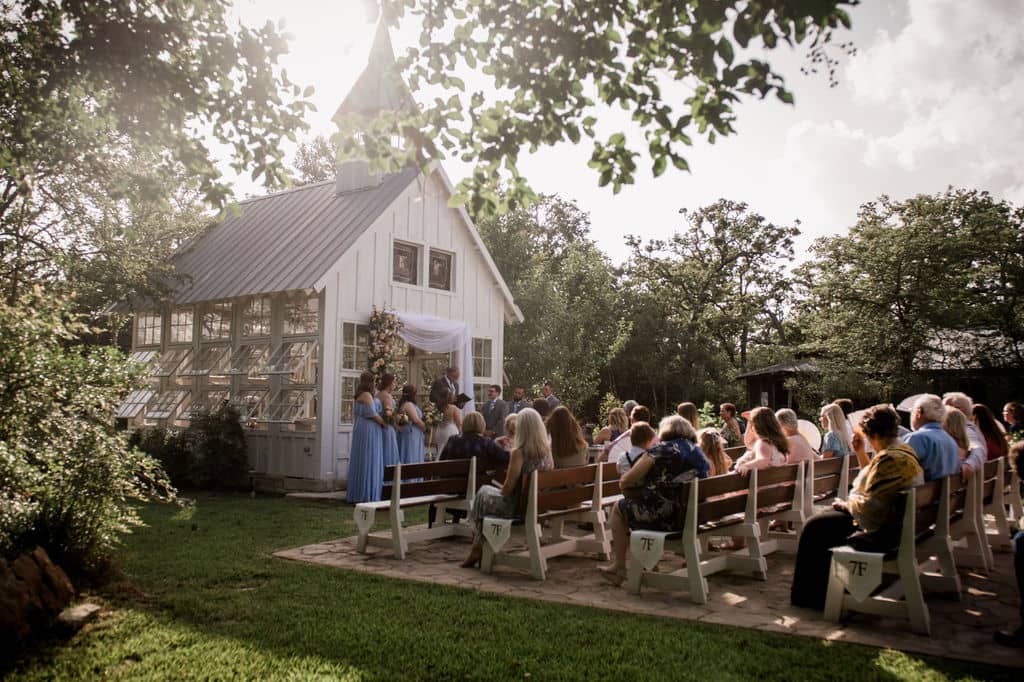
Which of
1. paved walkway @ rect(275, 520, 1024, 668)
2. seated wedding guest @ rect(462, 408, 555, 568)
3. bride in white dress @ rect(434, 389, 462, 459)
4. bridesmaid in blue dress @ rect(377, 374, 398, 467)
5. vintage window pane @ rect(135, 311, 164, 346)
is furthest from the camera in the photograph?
vintage window pane @ rect(135, 311, 164, 346)

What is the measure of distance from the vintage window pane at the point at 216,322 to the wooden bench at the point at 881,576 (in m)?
13.4

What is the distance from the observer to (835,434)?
9344 mm

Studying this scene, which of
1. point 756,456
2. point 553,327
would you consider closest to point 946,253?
point 553,327

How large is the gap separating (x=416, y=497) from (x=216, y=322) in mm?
9705

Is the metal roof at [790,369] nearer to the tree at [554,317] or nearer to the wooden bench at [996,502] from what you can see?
the tree at [554,317]

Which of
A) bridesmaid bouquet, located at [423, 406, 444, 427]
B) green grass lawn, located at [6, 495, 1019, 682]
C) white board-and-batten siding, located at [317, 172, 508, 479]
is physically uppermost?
white board-and-batten siding, located at [317, 172, 508, 479]

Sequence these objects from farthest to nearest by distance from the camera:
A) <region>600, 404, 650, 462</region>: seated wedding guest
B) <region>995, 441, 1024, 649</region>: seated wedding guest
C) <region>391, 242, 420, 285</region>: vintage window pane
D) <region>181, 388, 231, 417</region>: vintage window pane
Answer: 1. <region>391, 242, 420, 285</region>: vintage window pane
2. <region>181, 388, 231, 417</region>: vintage window pane
3. <region>600, 404, 650, 462</region>: seated wedding guest
4. <region>995, 441, 1024, 649</region>: seated wedding guest

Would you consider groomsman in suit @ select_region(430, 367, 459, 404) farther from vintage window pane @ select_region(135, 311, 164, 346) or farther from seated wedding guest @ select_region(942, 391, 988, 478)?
seated wedding guest @ select_region(942, 391, 988, 478)

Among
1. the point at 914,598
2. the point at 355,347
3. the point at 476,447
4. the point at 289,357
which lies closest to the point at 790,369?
the point at 355,347

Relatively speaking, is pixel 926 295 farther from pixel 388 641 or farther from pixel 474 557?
pixel 388 641

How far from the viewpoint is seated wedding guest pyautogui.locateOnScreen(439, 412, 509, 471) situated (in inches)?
356

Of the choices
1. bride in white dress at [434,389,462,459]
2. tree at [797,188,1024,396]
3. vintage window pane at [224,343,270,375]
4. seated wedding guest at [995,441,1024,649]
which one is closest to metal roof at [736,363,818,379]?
tree at [797,188,1024,396]

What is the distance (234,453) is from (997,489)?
1173 cm

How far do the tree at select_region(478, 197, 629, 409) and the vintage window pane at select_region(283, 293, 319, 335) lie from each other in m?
13.3
